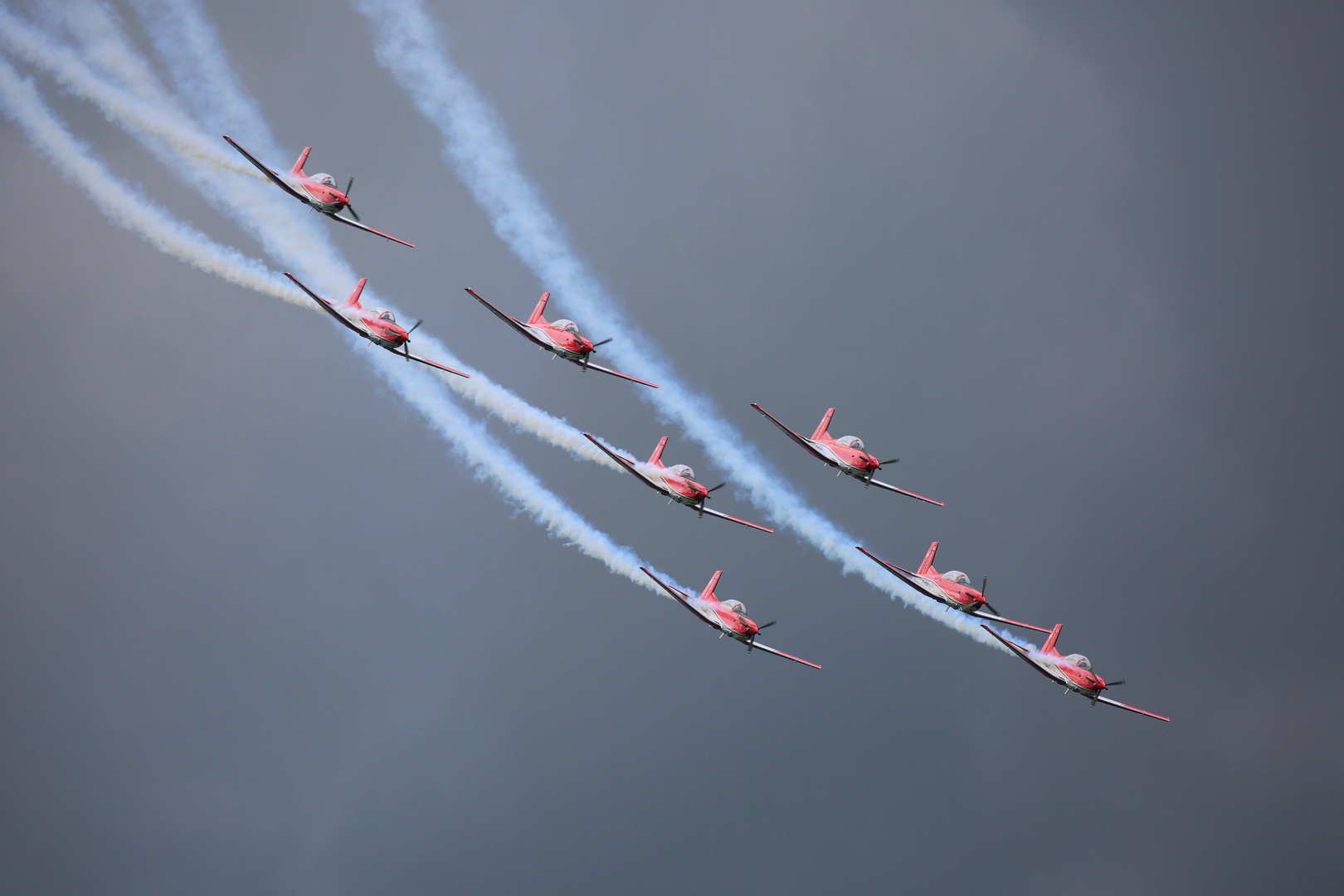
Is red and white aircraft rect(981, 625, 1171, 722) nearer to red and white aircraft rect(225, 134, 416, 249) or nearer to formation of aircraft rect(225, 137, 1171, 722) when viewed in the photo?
formation of aircraft rect(225, 137, 1171, 722)

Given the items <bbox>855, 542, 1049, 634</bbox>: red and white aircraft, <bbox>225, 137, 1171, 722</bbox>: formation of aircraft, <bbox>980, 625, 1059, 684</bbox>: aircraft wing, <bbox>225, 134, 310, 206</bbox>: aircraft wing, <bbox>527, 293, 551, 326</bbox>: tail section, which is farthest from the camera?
<bbox>980, 625, 1059, 684</bbox>: aircraft wing

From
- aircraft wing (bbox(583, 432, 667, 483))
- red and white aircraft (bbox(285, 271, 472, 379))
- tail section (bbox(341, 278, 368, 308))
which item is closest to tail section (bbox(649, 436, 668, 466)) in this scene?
aircraft wing (bbox(583, 432, 667, 483))

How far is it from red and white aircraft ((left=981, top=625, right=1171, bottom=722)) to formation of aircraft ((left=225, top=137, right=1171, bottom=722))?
76 millimetres

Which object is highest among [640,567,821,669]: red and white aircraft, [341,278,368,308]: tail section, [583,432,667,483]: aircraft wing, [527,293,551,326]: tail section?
[527,293,551,326]: tail section

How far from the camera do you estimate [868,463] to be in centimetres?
6738

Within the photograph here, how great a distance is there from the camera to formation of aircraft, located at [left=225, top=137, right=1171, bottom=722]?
63.2 metres

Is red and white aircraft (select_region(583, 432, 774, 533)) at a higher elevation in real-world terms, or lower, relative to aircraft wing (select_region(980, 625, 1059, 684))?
lower

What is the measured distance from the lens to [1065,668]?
252 feet

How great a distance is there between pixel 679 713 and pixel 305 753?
169 feet

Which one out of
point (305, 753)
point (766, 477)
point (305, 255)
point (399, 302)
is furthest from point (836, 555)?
point (305, 753)

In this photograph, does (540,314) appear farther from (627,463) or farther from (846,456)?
(846,456)

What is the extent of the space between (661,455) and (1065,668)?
101 feet

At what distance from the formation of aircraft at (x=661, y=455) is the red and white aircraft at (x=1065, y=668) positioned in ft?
0.25

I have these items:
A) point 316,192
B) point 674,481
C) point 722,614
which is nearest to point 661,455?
point 674,481
